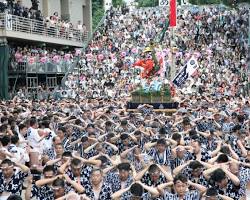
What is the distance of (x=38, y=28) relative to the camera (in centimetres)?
3481

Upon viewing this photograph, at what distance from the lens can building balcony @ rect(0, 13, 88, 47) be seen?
2955 cm

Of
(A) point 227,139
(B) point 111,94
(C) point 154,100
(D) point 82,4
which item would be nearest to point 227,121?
(A) point 227,139

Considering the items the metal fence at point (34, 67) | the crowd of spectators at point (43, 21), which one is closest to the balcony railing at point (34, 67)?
the metal fence at point (34, 67)

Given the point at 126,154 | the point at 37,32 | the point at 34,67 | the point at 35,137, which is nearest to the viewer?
the point at 126,154

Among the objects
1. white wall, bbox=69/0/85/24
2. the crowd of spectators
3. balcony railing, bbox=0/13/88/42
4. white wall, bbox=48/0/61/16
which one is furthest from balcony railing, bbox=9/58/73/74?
white wall, bbox=69/0/85/24

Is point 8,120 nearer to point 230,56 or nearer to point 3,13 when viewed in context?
point 3,13

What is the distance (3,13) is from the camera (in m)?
29.5

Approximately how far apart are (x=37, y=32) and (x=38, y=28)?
0.34 m

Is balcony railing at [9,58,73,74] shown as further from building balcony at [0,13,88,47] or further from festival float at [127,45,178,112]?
festival float at [127,45,178,112]

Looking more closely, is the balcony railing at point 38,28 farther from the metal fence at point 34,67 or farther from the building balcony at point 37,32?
the metal fence at point 34,67

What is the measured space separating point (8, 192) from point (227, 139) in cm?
536

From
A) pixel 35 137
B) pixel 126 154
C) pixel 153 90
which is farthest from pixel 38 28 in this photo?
pixel 126 154

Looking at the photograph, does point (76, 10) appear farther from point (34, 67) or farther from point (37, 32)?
point (34, 67)

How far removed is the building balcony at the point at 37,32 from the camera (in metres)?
29.5
